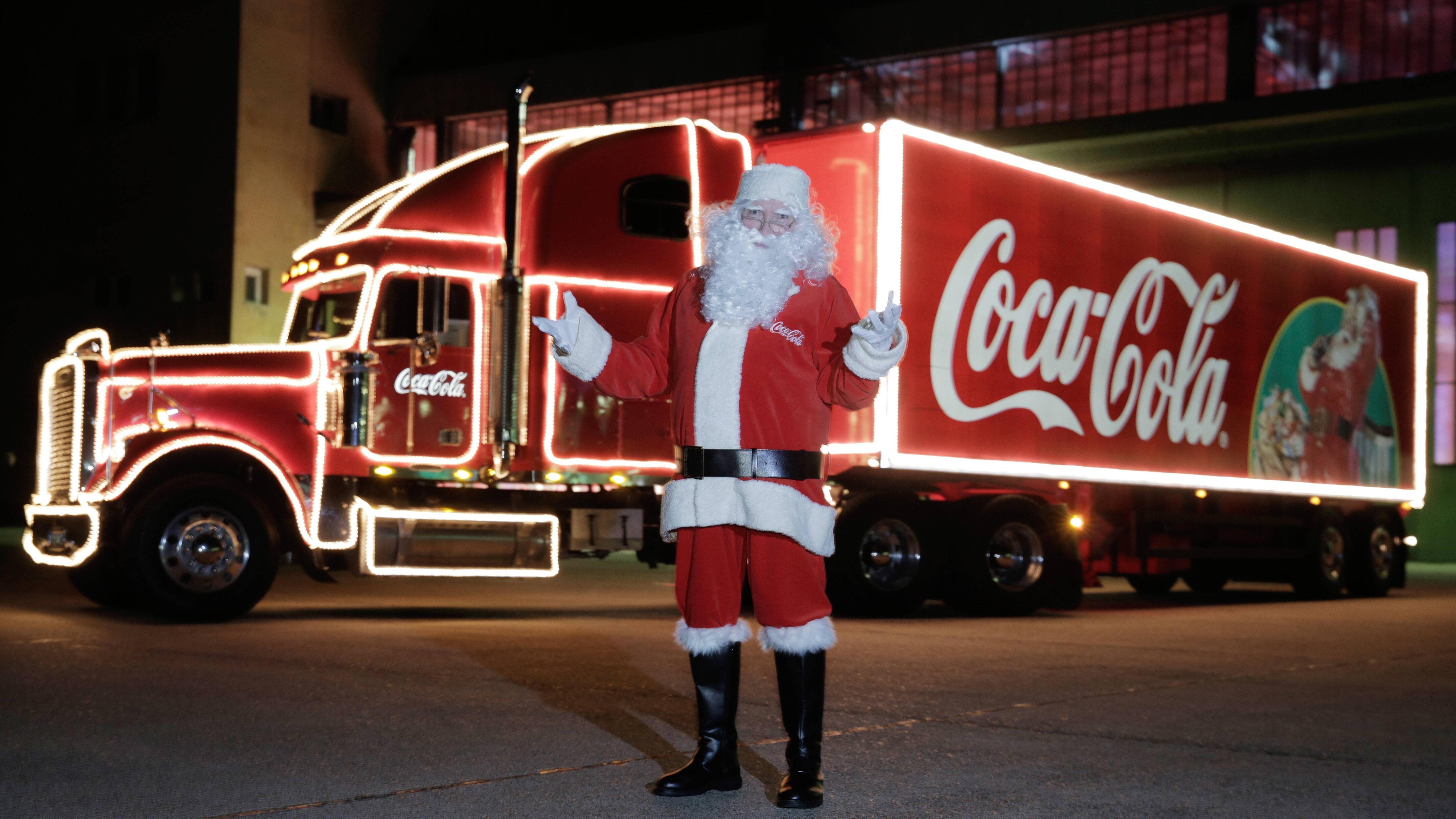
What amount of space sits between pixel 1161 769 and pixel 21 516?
108ft

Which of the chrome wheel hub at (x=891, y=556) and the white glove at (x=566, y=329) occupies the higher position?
the white glove at (x=566, y=329)

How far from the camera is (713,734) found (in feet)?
16.3

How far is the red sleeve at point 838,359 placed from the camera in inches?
197

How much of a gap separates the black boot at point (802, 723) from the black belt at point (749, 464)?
1.85 ft

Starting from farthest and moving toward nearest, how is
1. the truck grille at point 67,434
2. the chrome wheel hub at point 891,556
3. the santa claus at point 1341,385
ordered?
1. the santa claus at point 1341,385
2. the chrome wheel hub at point 891,556
3. the truck grille at point 67,434

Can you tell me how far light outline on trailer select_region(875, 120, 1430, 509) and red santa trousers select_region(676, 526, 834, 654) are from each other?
375cm

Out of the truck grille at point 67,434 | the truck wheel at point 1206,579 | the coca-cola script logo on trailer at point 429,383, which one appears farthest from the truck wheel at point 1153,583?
the truck grille at point 67,434

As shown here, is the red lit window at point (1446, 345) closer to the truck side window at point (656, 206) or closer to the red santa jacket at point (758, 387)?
the truck side window at point (656, 206)

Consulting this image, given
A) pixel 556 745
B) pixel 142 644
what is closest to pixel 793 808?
pixel 556 745

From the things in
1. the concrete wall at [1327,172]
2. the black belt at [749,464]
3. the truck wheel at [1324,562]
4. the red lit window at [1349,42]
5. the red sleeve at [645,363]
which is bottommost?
the truck wheel at [1324,562]

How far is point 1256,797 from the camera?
512 cm

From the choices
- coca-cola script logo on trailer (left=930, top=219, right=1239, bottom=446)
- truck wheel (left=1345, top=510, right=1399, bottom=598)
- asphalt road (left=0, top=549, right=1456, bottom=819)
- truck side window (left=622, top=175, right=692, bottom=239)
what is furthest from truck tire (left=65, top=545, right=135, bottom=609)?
truck wheel (left=1345, top=510, right=1399, bottom=598)

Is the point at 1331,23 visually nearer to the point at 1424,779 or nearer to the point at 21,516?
the point at 1424,779

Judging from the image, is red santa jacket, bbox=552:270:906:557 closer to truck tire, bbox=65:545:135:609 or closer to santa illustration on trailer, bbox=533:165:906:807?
santa illustration on trailer, bbox=533:165:906:807
